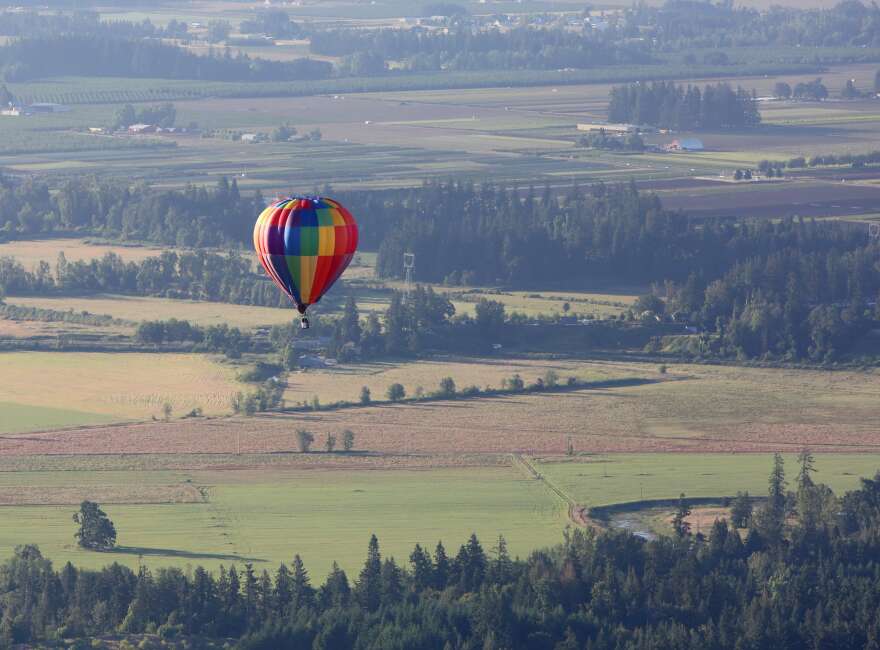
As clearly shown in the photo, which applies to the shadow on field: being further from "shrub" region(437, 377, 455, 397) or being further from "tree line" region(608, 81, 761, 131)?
"tree line" region(608, 81, 761, 131)

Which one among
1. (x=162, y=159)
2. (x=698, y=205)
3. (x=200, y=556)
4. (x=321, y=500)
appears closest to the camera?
(x=200, y=556)

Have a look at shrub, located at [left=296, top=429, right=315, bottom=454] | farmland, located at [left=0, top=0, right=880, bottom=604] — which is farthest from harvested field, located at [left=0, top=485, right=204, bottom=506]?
shrub, located at [left=296, top=429, right=315, bottom=454]

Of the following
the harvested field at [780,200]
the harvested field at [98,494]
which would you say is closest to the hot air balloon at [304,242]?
the harvested field at [98,494]

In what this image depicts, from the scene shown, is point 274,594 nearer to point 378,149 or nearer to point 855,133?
point 378,149

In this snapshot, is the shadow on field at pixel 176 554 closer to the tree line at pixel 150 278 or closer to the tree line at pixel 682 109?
the tree line at pixel 150 278

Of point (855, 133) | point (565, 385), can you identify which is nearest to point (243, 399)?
point (565, 385)

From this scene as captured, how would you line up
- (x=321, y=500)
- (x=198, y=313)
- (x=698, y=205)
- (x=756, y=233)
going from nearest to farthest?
(x=321, y=500), (x=198, y=313), (x=756, y=233), (x=698, y=205)

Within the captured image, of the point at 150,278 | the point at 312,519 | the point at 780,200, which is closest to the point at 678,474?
the point at 312,519
